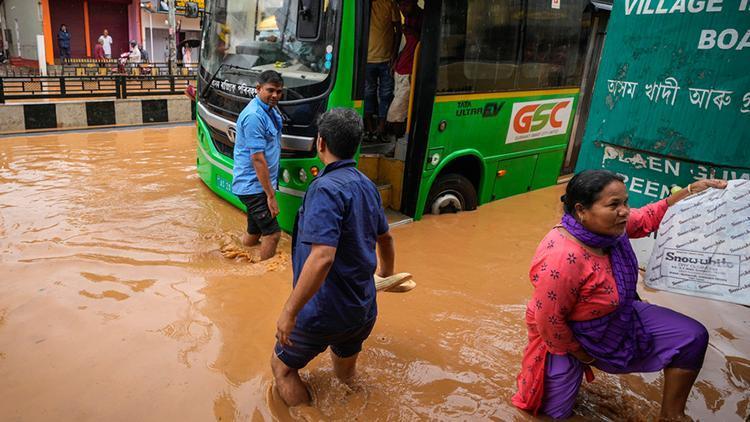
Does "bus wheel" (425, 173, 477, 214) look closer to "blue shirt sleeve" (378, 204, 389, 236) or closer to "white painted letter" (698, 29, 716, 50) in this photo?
"white painted letter" (698, 29, 716, 50)

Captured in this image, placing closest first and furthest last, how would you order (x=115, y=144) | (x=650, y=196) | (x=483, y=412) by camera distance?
(x=483, y=412), (x=650, y=196), (x=115, y=144)

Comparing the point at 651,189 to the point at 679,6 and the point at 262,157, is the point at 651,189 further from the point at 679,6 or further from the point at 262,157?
the point at 262,157

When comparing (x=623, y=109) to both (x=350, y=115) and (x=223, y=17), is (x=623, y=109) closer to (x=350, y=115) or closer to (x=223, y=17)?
(x=350, y=115)

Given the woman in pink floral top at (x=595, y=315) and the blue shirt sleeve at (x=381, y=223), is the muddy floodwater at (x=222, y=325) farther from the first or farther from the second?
the blue shirt sleeve at (x=381, y=223)

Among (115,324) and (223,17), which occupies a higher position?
(223,17)

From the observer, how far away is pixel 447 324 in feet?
12.8

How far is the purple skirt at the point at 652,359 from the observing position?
2.48m

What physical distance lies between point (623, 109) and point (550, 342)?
6.39ft

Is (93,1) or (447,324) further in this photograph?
(93,1)

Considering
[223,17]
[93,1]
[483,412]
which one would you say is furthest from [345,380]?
[93,1]

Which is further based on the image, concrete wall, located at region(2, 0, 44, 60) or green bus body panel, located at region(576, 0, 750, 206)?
concrete wall, located at region(2, 0, 44, 60)

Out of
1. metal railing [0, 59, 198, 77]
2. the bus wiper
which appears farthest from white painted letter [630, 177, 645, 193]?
metal railing [0, 59, 198, 77]

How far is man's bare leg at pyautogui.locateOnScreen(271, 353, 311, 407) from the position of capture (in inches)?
107

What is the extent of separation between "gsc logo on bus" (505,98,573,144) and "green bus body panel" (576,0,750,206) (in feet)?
8.58
